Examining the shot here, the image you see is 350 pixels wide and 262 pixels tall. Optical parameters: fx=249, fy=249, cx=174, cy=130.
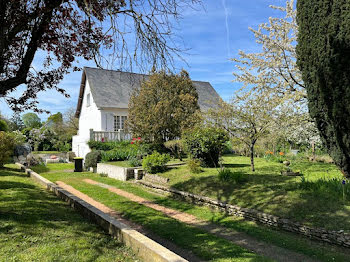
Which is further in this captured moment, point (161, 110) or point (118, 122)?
point (118, 122)

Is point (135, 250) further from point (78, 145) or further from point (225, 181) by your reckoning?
point (78, 145)

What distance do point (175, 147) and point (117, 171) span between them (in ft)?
13.4

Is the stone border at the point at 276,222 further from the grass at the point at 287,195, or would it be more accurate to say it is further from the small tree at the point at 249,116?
the small tree at the point at 249,116

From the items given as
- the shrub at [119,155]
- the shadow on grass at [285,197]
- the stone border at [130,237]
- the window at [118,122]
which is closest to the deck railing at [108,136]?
the window at [118,122]

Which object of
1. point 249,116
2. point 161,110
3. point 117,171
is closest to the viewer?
point 249,116

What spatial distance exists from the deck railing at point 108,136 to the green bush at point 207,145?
8607 mm

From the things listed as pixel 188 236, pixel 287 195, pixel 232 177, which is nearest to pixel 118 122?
pixel 232 177

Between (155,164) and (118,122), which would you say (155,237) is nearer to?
(155,164)

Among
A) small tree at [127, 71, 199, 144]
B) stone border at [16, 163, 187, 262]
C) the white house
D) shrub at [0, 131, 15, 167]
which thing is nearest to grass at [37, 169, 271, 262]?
stone border at [16, 163, 187, 262]

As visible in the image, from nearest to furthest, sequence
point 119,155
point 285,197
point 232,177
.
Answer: point 285,197
point 232,177
point 119,155

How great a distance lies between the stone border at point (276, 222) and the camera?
483 cm

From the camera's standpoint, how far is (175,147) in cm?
1523

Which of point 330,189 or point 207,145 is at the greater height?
point 207,145

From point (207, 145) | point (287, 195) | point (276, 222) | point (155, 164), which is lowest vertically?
point (276, 222)
